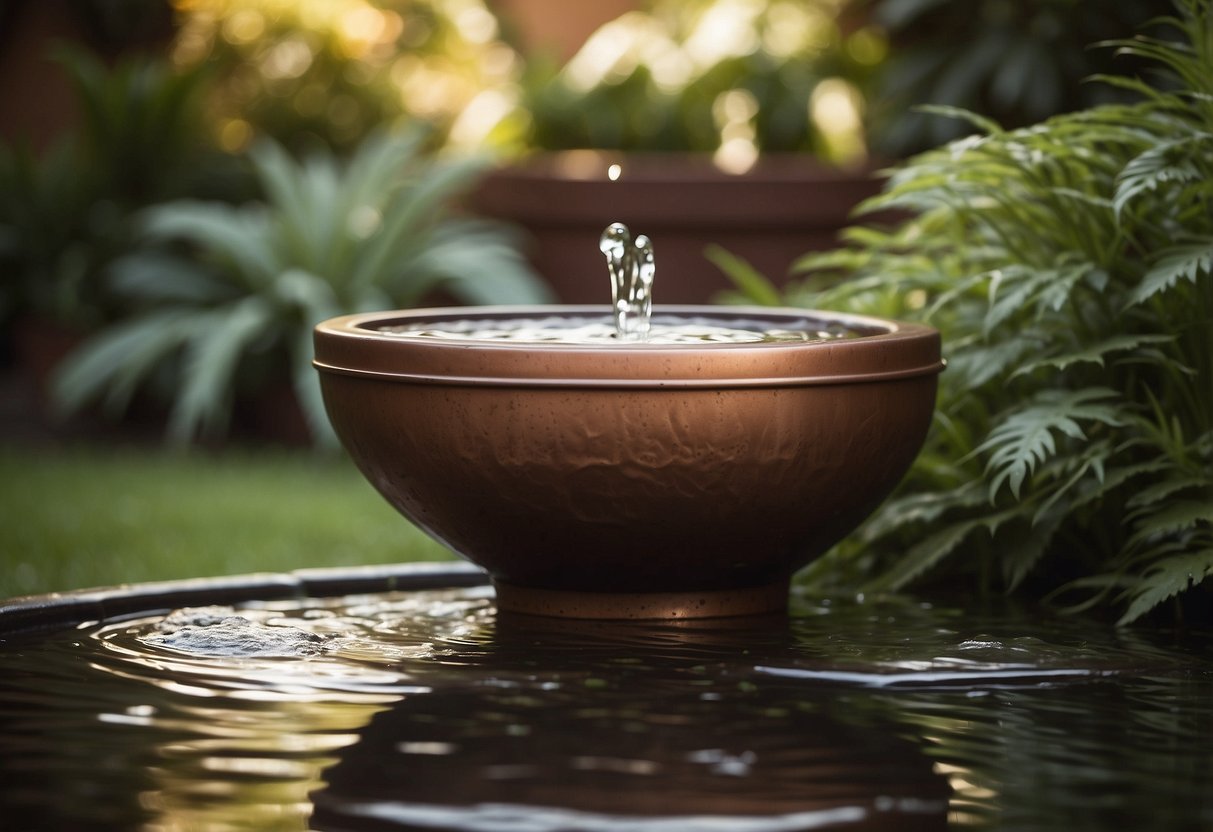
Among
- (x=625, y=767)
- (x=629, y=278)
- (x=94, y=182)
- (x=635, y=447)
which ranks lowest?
(x=625, y=767)

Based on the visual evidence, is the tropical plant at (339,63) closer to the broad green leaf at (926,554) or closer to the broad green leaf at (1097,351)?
the broad green leaf at (926,554)

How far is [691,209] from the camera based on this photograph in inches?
234

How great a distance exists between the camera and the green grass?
412cm

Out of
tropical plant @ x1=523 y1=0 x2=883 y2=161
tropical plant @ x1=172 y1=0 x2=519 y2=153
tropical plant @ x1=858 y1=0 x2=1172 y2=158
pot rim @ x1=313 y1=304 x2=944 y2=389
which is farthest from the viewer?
tropical plant @ x1=172 y1=0 x2=519 y2=153

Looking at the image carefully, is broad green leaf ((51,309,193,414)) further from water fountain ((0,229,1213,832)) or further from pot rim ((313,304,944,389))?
pot rim ((313,304,944,389))

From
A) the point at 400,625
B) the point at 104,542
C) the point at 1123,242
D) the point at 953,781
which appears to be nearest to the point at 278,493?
the point at 104,542

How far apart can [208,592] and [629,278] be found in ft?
2.96

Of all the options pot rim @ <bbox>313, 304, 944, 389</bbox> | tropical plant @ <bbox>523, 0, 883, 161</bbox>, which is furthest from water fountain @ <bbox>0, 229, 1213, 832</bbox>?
tropical plant @ <bbox>523, 0, 883, 161</bbox>

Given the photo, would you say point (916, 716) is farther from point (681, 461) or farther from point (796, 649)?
point (681, 461)

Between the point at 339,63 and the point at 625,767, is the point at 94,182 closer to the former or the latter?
the point at 339,63

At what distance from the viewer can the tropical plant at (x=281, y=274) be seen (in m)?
5.96

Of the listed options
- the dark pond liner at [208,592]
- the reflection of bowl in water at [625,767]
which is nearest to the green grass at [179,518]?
the dark pond liner at [208,592]

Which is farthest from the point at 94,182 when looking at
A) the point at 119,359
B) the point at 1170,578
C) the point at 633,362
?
the point at 1170,578

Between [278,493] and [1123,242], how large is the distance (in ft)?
10.4
